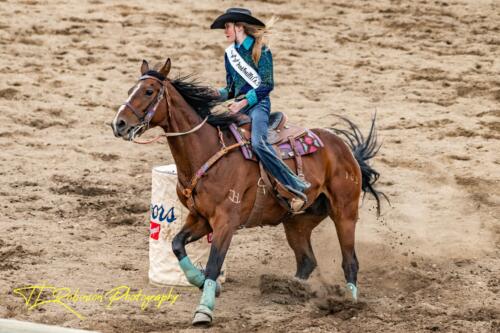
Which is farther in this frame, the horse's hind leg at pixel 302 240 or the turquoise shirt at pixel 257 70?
the horse's hind leg at pixel 302 240

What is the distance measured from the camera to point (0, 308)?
296 inches

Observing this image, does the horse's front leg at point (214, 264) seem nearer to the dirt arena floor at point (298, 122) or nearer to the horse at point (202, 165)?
the horse at point (202, 165)

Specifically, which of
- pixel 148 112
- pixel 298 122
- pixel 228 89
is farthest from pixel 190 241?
pixel 298 122

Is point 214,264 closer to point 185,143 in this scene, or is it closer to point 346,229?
point 185,143

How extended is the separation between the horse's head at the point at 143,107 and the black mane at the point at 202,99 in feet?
0.70

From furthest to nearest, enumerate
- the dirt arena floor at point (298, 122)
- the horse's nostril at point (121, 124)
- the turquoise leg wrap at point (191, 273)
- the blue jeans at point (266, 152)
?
the dirt arena floor at point (298, 122), the blue jeans at point (266, 152), the turquoise leg wrap at point (191, 273), the horse's nostril at point (121, 124)

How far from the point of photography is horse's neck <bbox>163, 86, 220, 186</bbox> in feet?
25.0

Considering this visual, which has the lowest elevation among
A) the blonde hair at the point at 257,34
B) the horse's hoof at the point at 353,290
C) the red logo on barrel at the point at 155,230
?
the horse's hoof at the point at 353,290

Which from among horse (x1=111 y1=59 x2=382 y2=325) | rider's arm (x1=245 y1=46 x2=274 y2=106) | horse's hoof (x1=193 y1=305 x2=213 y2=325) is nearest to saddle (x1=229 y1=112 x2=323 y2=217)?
horse (x1=111 y1=59 x2=382 y2=325)

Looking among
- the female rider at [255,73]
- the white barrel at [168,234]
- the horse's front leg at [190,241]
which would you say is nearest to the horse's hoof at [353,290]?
the female rider at [255,73]

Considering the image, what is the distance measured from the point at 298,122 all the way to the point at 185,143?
4.41 m

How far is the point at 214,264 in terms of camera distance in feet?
24.5

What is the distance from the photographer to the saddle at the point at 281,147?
7945 millimetres

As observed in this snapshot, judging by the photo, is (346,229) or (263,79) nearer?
(263,79)
